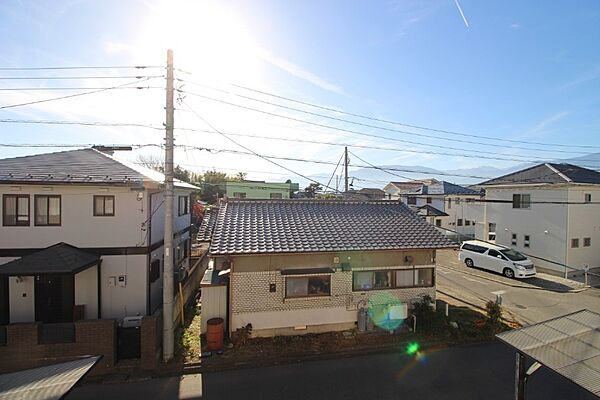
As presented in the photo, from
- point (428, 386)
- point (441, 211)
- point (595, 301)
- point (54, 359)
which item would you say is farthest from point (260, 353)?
point (441, 211)

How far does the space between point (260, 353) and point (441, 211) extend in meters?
31.9

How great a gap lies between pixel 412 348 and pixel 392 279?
2.25 meters

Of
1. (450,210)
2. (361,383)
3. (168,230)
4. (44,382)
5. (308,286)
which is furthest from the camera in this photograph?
(450,210)

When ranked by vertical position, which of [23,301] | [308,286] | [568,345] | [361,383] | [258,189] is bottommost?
[361,383]

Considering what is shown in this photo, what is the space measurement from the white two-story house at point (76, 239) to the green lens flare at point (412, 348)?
351 inches

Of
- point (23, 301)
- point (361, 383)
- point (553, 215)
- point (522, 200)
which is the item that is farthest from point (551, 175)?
point (23, 301)

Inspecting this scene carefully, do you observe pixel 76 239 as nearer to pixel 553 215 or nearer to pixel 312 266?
pixel 312 266

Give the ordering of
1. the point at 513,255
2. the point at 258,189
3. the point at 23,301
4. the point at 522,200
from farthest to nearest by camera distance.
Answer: the point at 258,189, the point at 522,200, the point at 513,255, the point at 23,301

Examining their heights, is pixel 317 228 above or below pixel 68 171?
below

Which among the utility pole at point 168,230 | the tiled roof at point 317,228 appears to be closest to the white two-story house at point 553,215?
the tiled roof at point 317,228

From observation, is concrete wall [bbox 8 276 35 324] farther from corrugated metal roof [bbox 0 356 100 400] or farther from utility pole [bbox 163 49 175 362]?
corrugated metal roof [bbox 0 356 100 400]

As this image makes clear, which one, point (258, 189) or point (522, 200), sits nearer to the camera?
point (522, 200)

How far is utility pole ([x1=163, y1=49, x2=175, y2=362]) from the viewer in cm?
869

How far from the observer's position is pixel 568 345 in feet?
17.9
